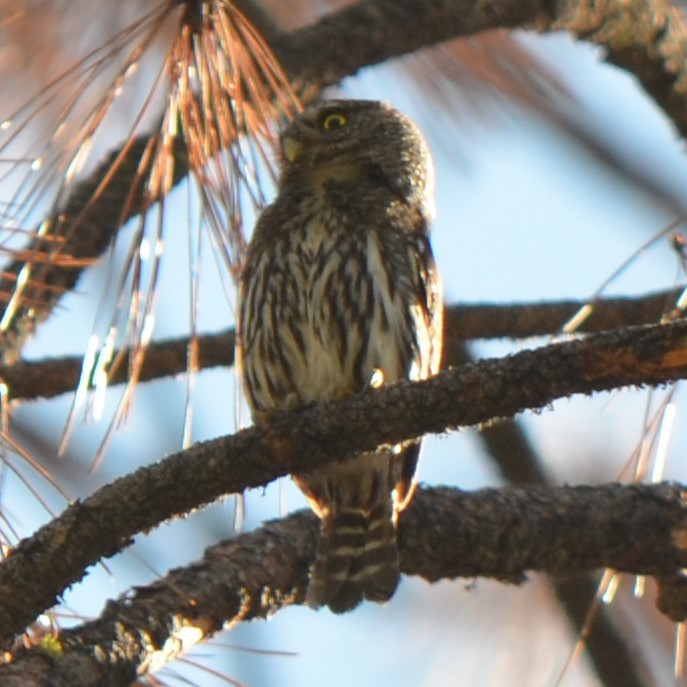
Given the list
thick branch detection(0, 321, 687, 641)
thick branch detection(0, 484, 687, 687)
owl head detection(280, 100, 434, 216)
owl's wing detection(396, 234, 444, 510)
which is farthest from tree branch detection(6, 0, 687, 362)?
thick branch detection(0, 321, 687, 641)

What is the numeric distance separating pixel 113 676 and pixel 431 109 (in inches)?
120

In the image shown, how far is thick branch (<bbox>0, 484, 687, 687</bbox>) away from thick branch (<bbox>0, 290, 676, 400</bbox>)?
56 centimetres

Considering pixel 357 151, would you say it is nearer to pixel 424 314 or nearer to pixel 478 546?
pixel 424 314

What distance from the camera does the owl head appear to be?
15.3 feet

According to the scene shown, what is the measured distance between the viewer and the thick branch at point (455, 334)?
3955 mm

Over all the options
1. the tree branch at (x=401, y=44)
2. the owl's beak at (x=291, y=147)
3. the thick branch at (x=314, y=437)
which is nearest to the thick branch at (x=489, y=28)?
the tree branch at (x=401, y=44)

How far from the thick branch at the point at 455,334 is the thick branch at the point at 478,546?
22.0 inches

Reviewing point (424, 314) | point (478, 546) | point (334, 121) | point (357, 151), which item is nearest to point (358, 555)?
point (478, 546)

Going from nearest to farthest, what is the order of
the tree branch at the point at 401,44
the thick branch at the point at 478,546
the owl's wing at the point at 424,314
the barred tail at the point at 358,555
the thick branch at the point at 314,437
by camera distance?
the thick branch at the point at 314,437, the thick branch at the point at 478,546, the barred tail at the point at 358,555, the tree branch at the point at 401,44, the owl's wing at the point at 424,314

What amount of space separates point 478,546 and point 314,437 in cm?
83

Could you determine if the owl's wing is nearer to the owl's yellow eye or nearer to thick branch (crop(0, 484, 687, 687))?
thick branch (crop(0, 484, 687, 687))

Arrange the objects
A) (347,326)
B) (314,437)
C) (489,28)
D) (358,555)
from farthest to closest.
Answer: (489,28)
(347,326)
(358,555)
(314,437)

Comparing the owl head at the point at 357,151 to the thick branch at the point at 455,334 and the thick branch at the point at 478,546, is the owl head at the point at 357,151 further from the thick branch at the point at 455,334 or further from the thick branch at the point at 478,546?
the thick branch at the point at 478,546

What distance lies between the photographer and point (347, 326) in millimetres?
4195
